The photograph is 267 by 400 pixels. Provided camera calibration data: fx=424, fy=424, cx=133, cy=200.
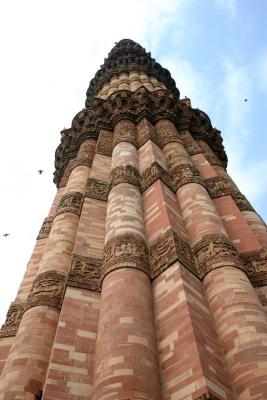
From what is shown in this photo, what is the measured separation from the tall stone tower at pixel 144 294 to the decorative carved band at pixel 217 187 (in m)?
0.04

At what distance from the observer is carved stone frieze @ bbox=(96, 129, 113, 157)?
13.1 meters

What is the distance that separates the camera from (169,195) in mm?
9344

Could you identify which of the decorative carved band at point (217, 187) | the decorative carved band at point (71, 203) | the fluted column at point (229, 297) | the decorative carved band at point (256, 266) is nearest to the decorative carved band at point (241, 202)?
the decorative carved band at point (217, 187)

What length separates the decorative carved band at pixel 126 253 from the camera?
23.0ft

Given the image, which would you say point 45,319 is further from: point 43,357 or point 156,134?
point 156,134

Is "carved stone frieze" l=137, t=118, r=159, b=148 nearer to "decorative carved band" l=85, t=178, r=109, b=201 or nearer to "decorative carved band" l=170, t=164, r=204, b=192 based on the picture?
"decorative carved band" l=170, t=164, r=204, b=192

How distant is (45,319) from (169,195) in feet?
12.3

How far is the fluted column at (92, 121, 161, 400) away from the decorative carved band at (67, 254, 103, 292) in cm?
43

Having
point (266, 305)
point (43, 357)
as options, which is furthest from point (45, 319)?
point (266, 305)

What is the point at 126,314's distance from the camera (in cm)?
591

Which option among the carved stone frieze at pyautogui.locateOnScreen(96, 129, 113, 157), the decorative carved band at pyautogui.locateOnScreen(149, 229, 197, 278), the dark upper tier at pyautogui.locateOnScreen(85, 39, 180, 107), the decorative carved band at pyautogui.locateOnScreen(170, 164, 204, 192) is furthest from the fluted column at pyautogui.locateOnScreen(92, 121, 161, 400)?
the dark upper tier at pyautogui.locateOnScreen(85, 39, 180, 107)

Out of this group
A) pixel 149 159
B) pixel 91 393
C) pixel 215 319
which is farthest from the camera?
pixel 149 159

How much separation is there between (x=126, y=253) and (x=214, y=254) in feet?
4.90

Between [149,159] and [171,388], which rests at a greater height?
[149,159]
